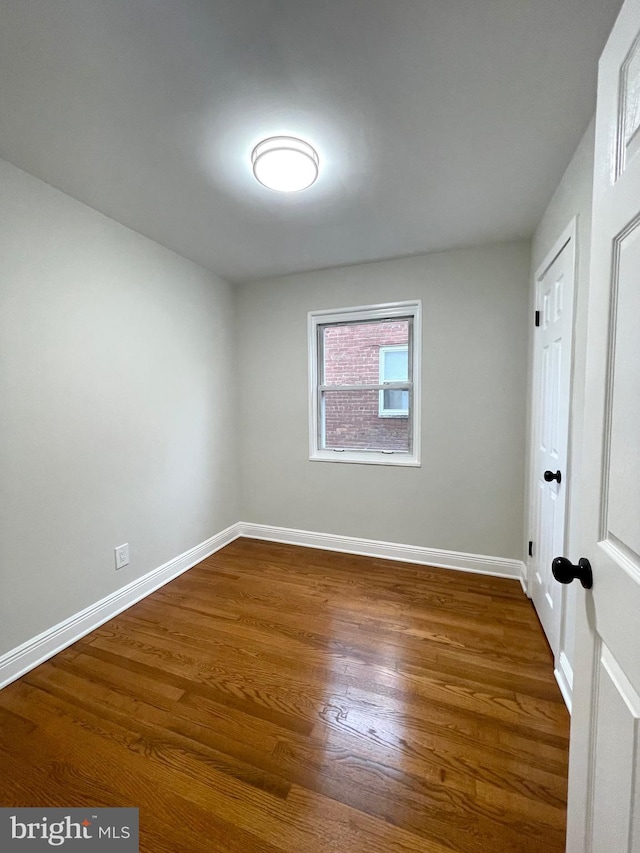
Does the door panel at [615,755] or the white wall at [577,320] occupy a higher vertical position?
the white wall at [577,320]

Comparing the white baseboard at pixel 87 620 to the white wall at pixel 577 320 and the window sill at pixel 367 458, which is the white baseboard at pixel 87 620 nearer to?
the window sill at pixel 367 458

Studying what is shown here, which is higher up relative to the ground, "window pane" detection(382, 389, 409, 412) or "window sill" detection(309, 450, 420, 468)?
"window pane" detection(382, 389, 409, 412)

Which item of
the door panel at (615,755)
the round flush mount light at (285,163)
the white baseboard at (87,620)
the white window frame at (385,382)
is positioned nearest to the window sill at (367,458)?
the white window frame at (385,382)

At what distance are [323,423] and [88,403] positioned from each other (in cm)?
184

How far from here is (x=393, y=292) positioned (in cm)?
277

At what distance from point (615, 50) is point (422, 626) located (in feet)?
7.67

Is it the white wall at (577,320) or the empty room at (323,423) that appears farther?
the white wall at (577,320)

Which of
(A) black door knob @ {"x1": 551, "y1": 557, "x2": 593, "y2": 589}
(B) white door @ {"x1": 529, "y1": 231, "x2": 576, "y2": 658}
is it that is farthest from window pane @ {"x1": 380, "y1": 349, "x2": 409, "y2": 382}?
(A) black door knob @ {"x1": 551, "y1": 557, "x2": 593, "y2": 589}

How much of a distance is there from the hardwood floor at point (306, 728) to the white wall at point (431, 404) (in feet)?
2.17

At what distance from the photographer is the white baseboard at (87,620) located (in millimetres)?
1673

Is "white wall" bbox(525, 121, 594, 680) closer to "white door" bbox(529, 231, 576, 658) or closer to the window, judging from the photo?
"white door" bbox(529, 231, 576, 658)

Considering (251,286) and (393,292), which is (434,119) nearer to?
(393,292)

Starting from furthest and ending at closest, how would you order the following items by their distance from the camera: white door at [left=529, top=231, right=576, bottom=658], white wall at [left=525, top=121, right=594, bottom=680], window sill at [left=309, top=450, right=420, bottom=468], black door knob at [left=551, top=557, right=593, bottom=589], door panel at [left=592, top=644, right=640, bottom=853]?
window sill at [left=309, top=450, right=420, bottom=468] < white door at [left=529, top=231, right=576, bottom=658] < white wall at [left=525, top=121, right=594, bottom=680] < black door knob at [left=551, top=557, right=593, bottom=589] < door panel at [left=592, top=644, right=640, bottom=853]

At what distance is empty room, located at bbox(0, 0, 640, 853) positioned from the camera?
3.27 ft
